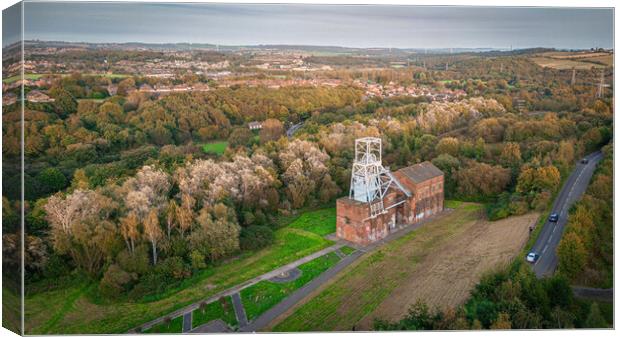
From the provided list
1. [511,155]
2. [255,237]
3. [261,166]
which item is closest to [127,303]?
[255,237]

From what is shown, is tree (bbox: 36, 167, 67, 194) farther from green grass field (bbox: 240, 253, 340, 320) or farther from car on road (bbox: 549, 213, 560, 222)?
car on road (bbox: 549, 213, 560, 222)

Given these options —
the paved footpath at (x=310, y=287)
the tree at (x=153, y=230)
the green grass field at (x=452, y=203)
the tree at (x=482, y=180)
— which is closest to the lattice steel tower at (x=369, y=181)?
the paved footpath at (x=310, y=287)

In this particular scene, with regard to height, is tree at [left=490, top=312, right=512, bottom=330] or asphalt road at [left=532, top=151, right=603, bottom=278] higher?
asphalt road at [left=532, top=151, right=603, bottom=278]

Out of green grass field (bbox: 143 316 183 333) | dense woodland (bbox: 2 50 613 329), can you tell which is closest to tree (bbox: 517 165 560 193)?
dense woodland (bbox: 2 50 613 329)

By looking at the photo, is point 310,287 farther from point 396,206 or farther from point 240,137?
point 240,137

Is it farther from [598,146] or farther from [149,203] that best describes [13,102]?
[598,146]

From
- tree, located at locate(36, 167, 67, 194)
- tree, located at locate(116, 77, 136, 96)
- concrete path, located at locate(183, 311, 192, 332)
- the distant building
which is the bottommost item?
concrete path, located at locate(183, 311, 192, 332)

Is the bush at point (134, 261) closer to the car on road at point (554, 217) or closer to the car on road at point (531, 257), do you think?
the car on road at point (531, 257)
